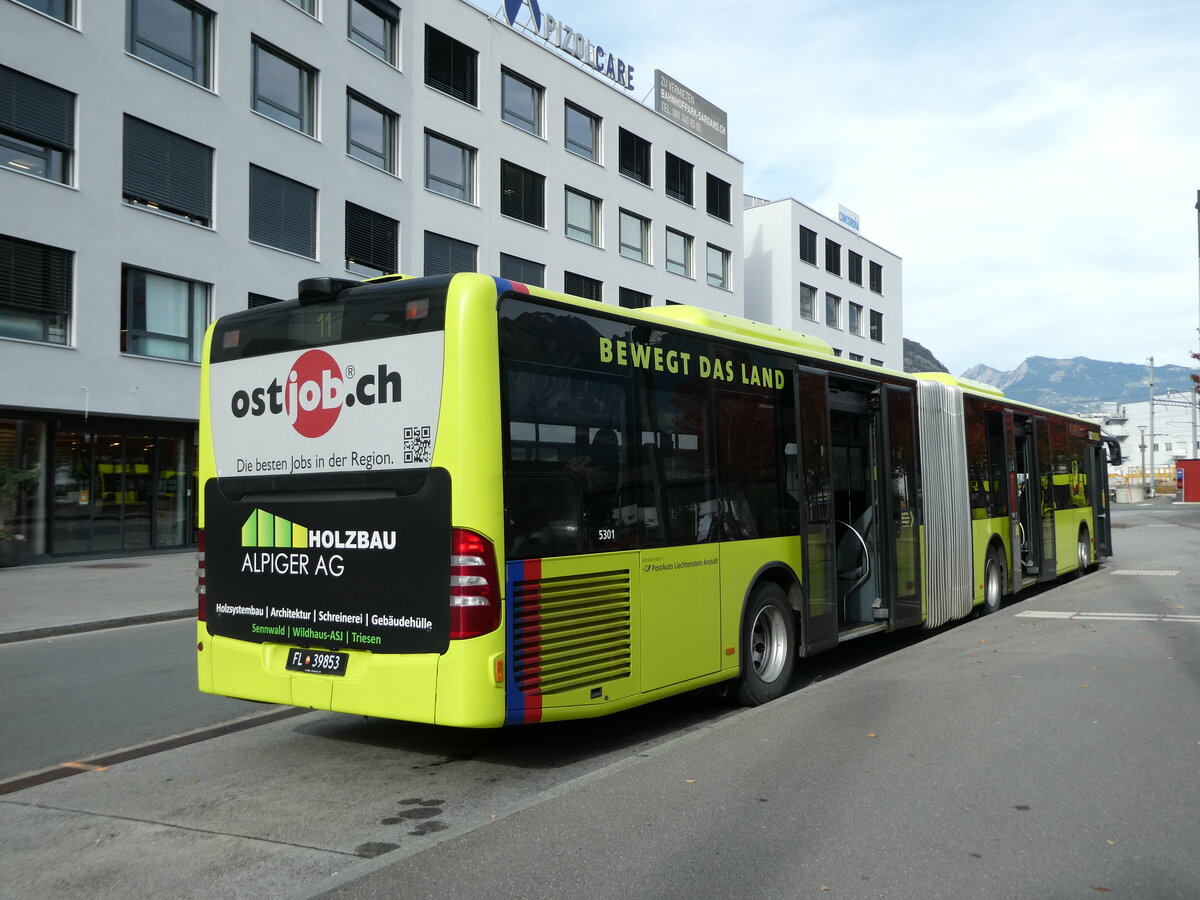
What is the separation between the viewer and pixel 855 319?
56.8m

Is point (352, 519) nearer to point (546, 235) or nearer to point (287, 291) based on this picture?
point (287, 291)

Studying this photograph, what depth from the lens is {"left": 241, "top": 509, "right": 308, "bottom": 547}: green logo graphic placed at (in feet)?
19.8

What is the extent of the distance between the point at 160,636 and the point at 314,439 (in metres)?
6.77

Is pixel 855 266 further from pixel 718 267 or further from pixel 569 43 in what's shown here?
pixel 569 43

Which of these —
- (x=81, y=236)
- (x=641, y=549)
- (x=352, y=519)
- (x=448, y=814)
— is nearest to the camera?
(x=448, y=814)

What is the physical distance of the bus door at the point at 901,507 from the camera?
31.9ft

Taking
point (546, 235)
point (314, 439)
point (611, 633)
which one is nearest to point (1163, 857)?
point (611, 633)

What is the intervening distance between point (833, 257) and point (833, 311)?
2771 millimetres

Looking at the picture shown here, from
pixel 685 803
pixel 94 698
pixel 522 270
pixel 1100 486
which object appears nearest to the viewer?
pixel 685 803

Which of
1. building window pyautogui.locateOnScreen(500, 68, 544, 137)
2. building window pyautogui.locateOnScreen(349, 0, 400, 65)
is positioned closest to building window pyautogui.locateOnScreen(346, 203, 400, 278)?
building window pyautogui.locateOnScreen(349, 0, 400, 65)

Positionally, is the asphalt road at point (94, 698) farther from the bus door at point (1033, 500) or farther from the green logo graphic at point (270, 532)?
the bus door at point (1033, 500)

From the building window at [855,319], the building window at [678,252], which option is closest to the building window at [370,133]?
the building window at [678,252]

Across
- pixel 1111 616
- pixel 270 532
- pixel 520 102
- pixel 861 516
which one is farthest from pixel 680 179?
pixel 270 532

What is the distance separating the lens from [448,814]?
5078 mm
